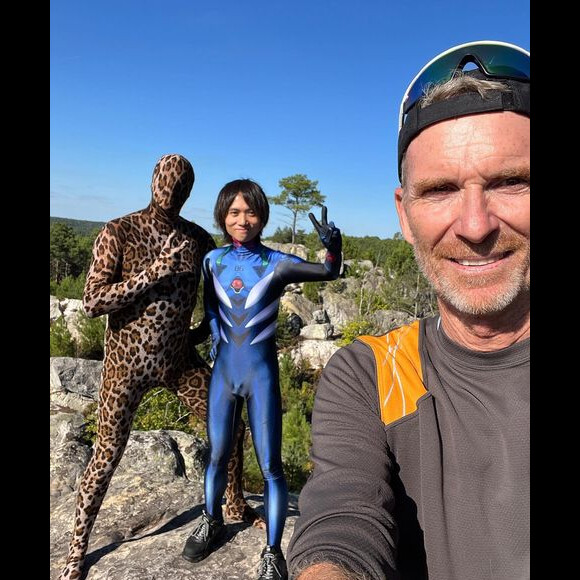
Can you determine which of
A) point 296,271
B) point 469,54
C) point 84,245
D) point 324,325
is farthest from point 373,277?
point 469,54

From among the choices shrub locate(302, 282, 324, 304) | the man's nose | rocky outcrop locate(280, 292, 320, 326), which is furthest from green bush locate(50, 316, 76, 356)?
the man's nose

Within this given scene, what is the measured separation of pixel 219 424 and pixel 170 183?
4.32 ft

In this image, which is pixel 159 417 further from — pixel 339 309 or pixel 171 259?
pixel 339 309

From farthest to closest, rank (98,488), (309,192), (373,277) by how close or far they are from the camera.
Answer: (309,192) < (373,277) < (98,488)

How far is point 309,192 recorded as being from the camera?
39.9 m

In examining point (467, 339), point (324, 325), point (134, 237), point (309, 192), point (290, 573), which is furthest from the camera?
point (309, 192)

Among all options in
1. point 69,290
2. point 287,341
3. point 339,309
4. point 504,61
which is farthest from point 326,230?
point 69,290

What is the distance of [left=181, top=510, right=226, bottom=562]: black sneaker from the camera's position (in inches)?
116

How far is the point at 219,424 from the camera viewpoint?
2.78 m

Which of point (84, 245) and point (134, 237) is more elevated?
point (84, 245)

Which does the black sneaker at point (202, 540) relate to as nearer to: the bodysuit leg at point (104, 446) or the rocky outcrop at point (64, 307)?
the bodysuit leg at point (104, 446)

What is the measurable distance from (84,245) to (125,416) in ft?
97.2

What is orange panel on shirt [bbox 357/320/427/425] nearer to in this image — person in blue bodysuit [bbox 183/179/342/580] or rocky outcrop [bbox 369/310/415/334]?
person in blue bodysuit [bbox 183/179/342/580]
